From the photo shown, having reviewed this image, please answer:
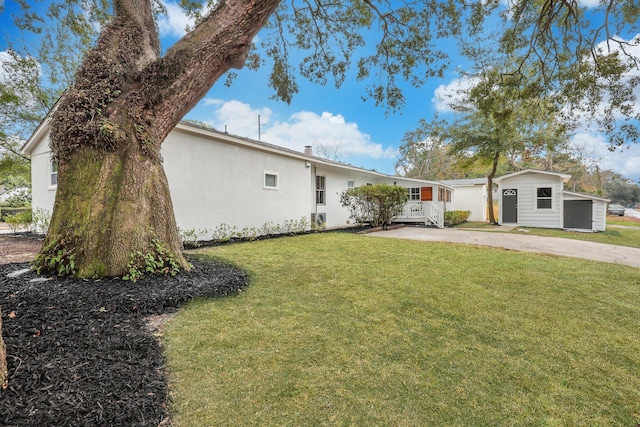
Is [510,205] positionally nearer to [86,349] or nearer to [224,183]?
[224,183]

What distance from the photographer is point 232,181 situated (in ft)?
26.8

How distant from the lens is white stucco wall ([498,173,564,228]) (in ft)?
44.7

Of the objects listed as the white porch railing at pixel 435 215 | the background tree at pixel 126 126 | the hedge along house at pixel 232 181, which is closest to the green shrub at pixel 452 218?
the white porch railing at pixel 435 215

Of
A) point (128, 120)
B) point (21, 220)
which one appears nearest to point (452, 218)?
point (128, 120)

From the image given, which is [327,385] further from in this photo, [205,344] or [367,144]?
[367,144]

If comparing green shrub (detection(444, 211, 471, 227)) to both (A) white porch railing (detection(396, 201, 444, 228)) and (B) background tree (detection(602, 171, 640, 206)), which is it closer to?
(A) white porch railing (detection(396, 201, 444, 228))

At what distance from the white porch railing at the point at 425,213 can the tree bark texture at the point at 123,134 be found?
11.8 m

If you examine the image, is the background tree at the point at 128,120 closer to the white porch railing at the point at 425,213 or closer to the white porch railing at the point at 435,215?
the white porch railing at the point at 435,215

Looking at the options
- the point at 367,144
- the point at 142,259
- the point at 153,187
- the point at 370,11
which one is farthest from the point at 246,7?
the point at 367,144

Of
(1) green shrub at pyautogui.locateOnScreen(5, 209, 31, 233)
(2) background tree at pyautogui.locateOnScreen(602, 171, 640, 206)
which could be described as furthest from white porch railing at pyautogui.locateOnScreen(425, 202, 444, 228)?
(2) background tree at pyautogui.locateOnScreen(602, 171, 640, 206)

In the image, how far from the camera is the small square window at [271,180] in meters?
9.27

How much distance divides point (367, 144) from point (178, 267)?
28370mm

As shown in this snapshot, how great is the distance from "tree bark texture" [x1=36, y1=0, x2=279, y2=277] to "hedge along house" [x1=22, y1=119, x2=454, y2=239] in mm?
2665

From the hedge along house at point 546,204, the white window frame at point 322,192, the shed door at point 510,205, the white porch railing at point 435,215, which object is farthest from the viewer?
the shed door at point 510,205
